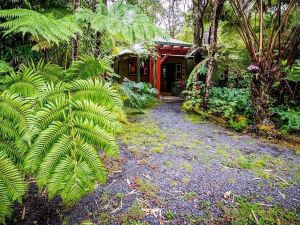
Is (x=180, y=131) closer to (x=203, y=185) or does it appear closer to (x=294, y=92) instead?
(x=203, y=185)

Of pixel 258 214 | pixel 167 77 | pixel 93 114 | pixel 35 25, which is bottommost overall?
pixel 258 214

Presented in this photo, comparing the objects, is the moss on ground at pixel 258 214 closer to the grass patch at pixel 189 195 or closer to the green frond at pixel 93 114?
the grass patch at pixel 189 195

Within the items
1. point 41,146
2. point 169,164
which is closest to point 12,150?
point 41,146

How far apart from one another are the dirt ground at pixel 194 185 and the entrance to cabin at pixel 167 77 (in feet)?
38.6

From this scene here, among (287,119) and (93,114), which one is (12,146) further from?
(287,119)

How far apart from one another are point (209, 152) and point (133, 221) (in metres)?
2.45

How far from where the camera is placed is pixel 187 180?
140 inches

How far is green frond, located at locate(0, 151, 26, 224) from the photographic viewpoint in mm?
1558

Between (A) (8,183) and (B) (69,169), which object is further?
(A) (8,183)

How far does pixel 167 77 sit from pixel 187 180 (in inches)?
550

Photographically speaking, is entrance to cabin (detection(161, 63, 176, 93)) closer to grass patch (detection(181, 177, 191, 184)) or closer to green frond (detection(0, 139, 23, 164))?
grass patch (detection(181, 177, 191, 184))

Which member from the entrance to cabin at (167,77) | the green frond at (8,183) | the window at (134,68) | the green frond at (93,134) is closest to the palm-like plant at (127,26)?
the green frond at (93,134)

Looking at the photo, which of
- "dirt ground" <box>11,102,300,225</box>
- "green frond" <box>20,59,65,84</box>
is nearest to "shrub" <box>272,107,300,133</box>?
"dirt ground" <box>11,102,300,225</box>

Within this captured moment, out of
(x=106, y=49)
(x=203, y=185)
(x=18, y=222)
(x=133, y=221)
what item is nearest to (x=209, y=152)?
(x=203, y=185)
